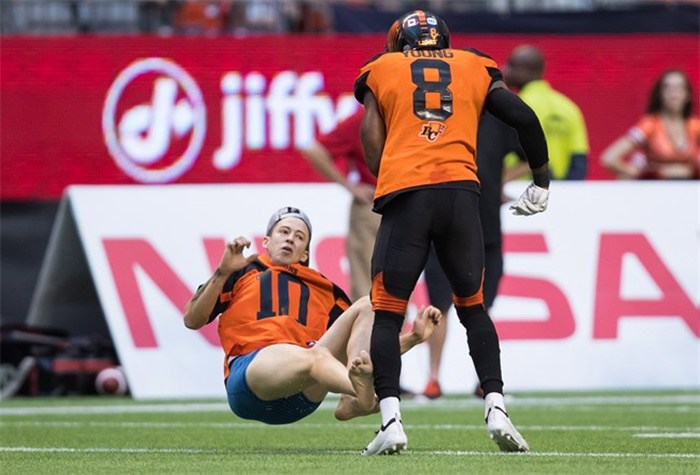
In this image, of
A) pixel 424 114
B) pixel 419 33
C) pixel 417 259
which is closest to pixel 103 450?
pixel 417 259

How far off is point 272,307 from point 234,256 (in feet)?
1.49

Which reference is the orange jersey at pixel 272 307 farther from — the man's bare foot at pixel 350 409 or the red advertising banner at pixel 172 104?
the red advertising banner at pixel 172 104

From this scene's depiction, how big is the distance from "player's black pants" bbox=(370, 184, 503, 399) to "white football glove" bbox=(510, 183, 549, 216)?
188mm

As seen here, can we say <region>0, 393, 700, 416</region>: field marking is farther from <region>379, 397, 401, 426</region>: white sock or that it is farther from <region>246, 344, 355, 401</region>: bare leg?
<region>379, 397, 401, 426</region>: white sock

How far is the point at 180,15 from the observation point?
1513cm

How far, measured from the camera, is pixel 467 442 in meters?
7.26

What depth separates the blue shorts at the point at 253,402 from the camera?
266 inches

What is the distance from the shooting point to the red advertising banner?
551 inches

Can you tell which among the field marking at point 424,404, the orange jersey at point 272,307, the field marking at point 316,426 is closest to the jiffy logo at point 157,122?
the field marking at point 424,404

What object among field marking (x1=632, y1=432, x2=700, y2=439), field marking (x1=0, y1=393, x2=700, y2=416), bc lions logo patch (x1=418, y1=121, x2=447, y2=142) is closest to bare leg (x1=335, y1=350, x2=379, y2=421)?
bc lions logo patch (x1=418, y1=121, x2=447, y2=142)

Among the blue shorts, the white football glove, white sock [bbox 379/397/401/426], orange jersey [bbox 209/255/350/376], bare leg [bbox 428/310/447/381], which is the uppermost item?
the white football glove

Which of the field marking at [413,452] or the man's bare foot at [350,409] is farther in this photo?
the man's bare foot at [350,409]

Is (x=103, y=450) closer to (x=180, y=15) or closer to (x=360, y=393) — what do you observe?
(x=360, y=393)

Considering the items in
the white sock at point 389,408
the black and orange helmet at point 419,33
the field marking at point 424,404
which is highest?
the black and orange helmet at point 419,33
